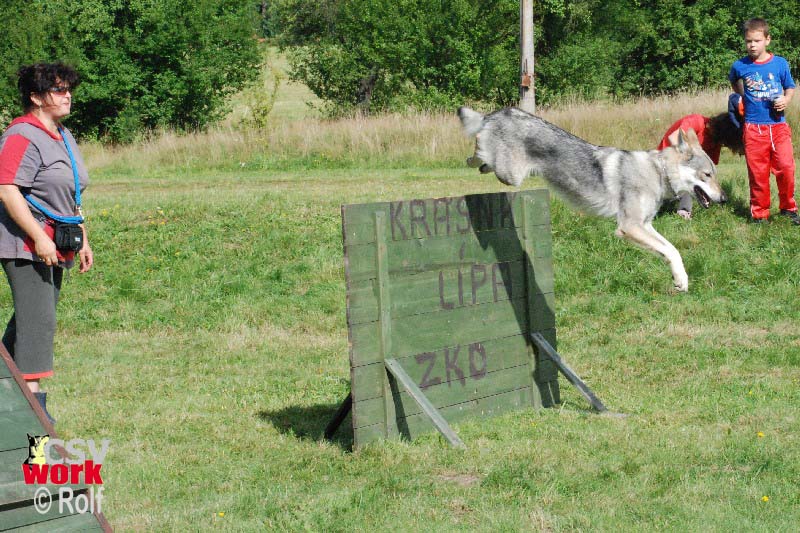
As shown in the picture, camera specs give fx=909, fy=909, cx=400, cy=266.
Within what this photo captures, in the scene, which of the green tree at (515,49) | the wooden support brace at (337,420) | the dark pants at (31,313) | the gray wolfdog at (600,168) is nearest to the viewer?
the dark pants at (31,313)

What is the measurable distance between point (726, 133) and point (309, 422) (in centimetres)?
714

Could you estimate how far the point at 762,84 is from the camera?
1017 cm

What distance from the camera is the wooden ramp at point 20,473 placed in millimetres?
3621

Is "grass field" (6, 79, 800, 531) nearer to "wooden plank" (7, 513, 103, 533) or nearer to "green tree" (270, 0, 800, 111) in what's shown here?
"wooden plank" (7, 513, 103, 533)

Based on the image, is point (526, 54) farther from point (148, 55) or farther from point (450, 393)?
point (148, 55)

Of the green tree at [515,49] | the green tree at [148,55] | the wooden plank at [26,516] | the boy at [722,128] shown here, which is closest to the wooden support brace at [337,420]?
the wooden plank at [26,516]

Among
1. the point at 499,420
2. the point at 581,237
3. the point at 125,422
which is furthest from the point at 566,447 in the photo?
the point at 581,237

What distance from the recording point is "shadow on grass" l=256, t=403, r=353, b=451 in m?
5.88

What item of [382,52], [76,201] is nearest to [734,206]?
[76,201]

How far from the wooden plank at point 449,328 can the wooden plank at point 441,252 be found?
31cm

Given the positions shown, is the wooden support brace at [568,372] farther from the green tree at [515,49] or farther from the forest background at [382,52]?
the green tree at [515,49]

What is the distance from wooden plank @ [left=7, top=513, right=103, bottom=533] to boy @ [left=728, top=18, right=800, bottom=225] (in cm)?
874

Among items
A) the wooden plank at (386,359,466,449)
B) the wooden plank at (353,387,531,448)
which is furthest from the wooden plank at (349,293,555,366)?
the wooden plank at (353,387,531,448)

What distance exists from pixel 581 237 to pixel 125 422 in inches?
242
